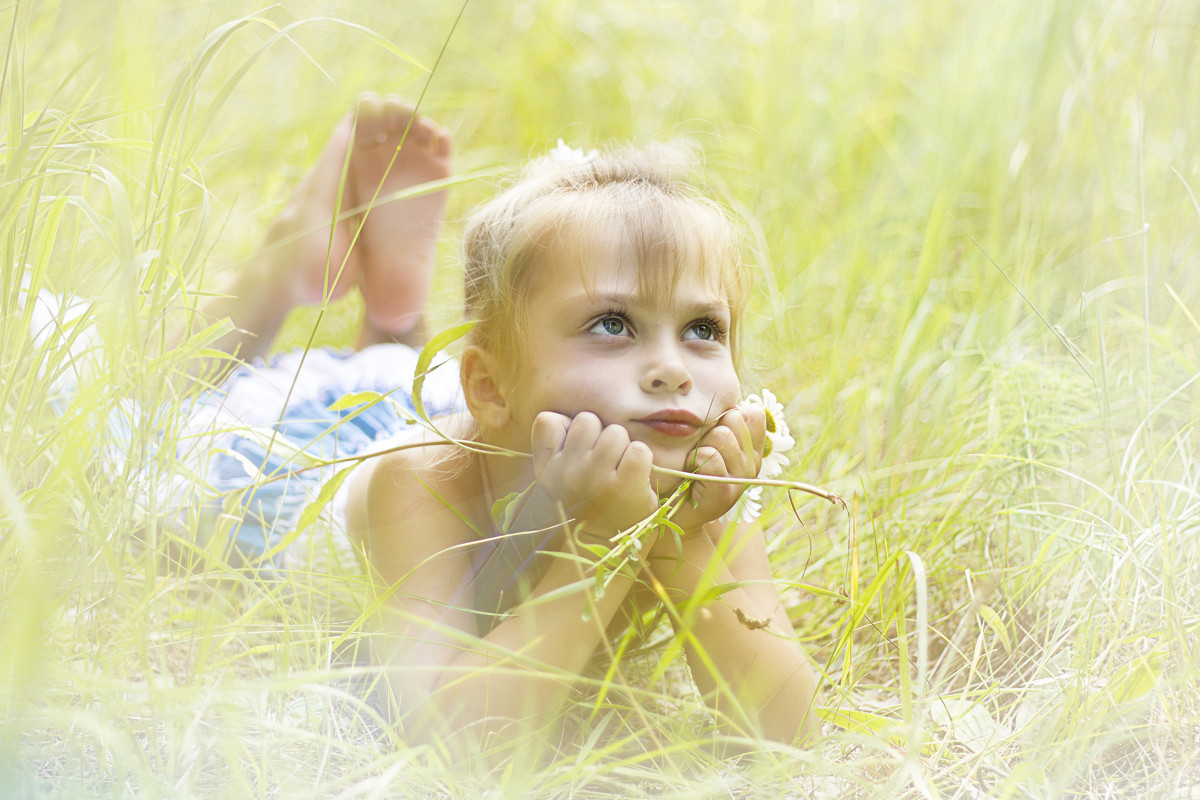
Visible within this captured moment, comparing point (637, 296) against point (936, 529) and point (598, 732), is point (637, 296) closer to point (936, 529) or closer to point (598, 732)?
point (598, 732)

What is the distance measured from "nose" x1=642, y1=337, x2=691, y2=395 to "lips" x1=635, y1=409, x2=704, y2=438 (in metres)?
0.02

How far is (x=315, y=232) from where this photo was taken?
1631 millimetres

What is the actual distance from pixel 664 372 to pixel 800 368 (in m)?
0.83

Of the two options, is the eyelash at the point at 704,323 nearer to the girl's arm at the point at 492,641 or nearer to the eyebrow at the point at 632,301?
the eyebrow at the point at 632,301

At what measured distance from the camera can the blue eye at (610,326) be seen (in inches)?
34.3

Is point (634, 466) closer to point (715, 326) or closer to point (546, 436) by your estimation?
point (546, 436)

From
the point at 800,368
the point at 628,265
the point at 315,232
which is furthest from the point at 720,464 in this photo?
the point at 315,232

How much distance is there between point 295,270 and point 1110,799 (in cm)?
142

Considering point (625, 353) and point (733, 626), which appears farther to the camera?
point (733, 626)

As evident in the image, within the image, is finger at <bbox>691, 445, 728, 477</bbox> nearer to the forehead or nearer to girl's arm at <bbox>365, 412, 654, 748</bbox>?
girl's arm at <bbox>365, 412, 654, 748</bbox>

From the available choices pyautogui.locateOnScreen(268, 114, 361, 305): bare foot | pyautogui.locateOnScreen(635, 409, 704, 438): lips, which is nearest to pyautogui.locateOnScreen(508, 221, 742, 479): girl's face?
pyautogui.locateOnScreen(635, 409, 704, 438): lips

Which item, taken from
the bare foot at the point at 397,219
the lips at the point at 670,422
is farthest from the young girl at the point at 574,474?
the bare foot at the point at 397,219

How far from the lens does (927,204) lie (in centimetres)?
171

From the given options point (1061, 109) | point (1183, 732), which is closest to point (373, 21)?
point (1061, 109)
